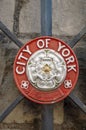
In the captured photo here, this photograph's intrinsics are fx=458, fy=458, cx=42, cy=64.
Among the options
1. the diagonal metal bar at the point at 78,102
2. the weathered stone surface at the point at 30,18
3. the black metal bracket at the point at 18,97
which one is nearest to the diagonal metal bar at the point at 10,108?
the black metal bracket at the point at 18,97

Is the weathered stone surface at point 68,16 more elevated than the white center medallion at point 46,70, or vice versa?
the weathered stone surface at point 68,16

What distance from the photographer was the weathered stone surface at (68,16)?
1.73 metres

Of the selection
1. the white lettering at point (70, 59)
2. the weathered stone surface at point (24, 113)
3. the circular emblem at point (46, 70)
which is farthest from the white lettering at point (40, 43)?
the weathered stone surface at point (24, 113)

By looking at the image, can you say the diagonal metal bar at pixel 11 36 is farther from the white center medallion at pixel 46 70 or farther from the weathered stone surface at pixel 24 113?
the weathered stone surface at pixel 24 113

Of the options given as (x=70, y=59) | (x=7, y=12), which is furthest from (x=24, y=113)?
(x=7, y=12)

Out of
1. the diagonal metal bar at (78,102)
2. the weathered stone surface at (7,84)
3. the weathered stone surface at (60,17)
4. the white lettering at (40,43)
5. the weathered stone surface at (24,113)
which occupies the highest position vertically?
the weathered stone surface at (60,17)

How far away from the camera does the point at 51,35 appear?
5.34 feet

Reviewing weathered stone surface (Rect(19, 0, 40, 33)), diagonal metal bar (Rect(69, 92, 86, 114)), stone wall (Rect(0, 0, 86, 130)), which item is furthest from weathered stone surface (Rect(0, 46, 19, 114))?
diagonal metal bar (Rect(69, 92, 86, 114))

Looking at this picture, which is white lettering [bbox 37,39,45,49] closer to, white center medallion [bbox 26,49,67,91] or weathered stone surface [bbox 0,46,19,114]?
white center medallion [bbox 26,49,67,91]

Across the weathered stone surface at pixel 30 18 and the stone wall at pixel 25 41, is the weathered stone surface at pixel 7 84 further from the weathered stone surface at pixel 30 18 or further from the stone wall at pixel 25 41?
the weathered stone surface at pixel 30 18

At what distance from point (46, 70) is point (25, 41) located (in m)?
0.18

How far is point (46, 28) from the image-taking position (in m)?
1.62

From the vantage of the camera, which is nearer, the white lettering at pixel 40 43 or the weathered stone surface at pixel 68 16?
the white lettering at pixel 40 43

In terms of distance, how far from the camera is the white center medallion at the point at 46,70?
5.17 feet
